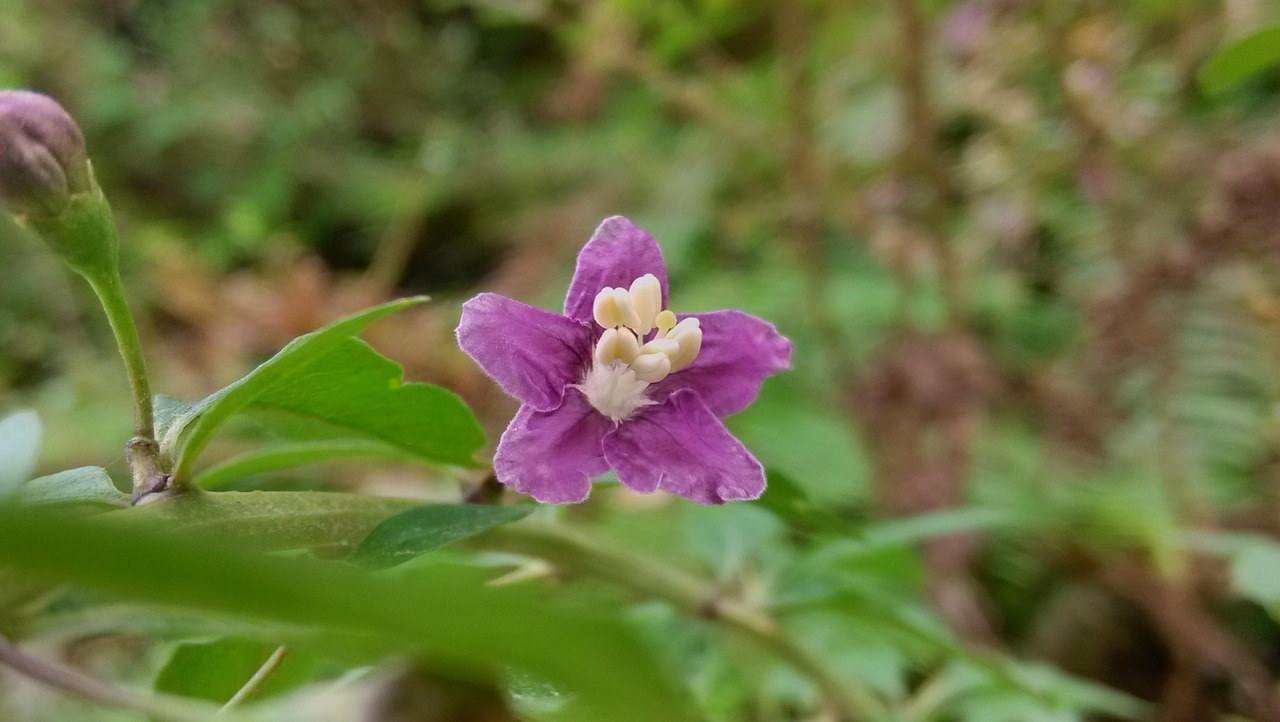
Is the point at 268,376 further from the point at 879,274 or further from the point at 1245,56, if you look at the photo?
the point at 879,274

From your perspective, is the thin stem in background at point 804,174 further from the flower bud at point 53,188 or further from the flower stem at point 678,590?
the flower bud at point 53,188

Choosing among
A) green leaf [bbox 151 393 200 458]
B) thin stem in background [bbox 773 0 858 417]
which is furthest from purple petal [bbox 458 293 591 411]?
thin stem in background [bbox 773 0 858 417]

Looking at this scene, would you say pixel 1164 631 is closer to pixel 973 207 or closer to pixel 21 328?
pixel 973 207

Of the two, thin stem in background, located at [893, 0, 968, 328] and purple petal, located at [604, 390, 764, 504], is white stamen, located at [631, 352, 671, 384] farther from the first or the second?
thin stem in background, located at [893, 0, 968, 328]

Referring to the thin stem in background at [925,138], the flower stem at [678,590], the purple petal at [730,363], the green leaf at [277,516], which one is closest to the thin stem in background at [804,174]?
the thin stem in background at [925,138]

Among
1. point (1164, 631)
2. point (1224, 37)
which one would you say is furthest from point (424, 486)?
point (1224, 37)

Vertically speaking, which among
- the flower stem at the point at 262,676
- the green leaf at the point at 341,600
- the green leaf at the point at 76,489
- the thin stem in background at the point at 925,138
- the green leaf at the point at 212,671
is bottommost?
the green leaf at the point at 341,600
